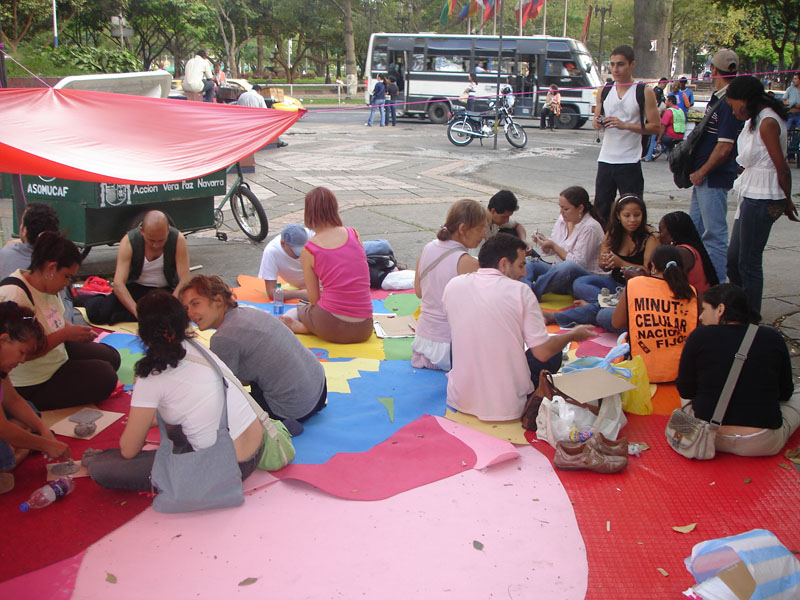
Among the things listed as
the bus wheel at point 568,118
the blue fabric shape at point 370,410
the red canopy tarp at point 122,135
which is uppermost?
the bus wheel at point 568,118

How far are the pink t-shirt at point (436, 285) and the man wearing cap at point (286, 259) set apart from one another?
1.44 m

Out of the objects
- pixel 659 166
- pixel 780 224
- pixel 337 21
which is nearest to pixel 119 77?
pixel 780 224

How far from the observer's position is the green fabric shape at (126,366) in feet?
14.1

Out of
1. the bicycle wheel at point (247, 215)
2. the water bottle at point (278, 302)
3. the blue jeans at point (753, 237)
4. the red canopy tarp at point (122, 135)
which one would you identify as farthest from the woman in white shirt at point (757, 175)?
the bicycle wheel at point (247, 215)

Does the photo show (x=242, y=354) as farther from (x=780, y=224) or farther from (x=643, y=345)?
(x=780, y=224)

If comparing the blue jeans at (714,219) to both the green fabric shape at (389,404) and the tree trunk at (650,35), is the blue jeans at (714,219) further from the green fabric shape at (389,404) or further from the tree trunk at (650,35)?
the tree trunk at (650,35)

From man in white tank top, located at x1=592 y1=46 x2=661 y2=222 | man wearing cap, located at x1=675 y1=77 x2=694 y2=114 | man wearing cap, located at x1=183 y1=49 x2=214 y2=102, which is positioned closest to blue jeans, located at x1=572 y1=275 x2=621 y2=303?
man in white tank top, located at x1=592 y1=46 x2=661 y2=222

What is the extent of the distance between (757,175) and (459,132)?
12.6m

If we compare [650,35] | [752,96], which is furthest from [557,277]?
[650,35]

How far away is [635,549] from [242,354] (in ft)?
6.26

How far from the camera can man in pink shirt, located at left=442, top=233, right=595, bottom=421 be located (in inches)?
138

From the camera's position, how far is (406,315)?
217 inches

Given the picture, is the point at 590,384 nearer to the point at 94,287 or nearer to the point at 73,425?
the point at 73,425

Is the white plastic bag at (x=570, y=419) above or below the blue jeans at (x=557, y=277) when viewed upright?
below
